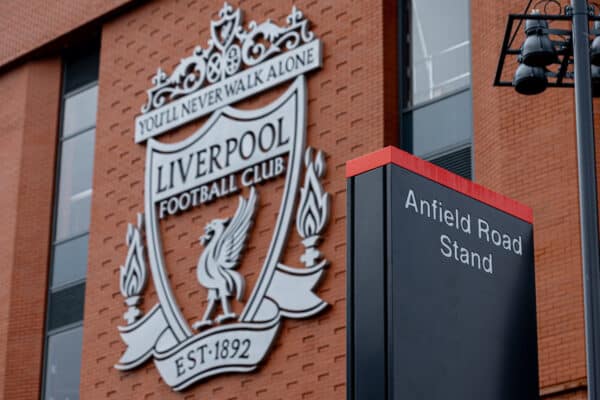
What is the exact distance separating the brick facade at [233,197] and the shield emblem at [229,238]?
191 mm

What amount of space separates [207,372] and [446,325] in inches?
458

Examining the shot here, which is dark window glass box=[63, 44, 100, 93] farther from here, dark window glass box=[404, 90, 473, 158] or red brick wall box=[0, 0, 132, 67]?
dark window glass box=[404, 90, 473, 158]

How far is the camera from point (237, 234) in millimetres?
22312

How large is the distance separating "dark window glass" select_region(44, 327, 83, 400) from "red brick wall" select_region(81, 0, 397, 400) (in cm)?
111

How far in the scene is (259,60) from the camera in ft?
75.6

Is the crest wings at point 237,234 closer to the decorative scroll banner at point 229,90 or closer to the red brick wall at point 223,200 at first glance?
the red brick wall at point 223,200

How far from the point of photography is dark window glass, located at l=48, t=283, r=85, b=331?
1016 inches

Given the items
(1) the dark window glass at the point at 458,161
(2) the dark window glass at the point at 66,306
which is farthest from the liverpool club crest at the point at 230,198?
(2) the dark window glass at the point at 66,306

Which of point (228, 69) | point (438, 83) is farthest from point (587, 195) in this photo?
point (228, 69)

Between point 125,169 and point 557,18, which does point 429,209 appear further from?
point 125,169

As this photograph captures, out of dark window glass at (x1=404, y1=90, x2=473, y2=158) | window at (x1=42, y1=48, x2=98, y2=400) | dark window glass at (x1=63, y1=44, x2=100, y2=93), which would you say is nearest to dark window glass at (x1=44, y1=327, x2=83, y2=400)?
window at (x1=42, y1=48, x2=98, y2=400)

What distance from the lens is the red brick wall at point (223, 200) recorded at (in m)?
20.8

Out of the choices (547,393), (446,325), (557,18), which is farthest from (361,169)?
(547,393)

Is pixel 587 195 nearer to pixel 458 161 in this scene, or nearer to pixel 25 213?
pixel 458 161
